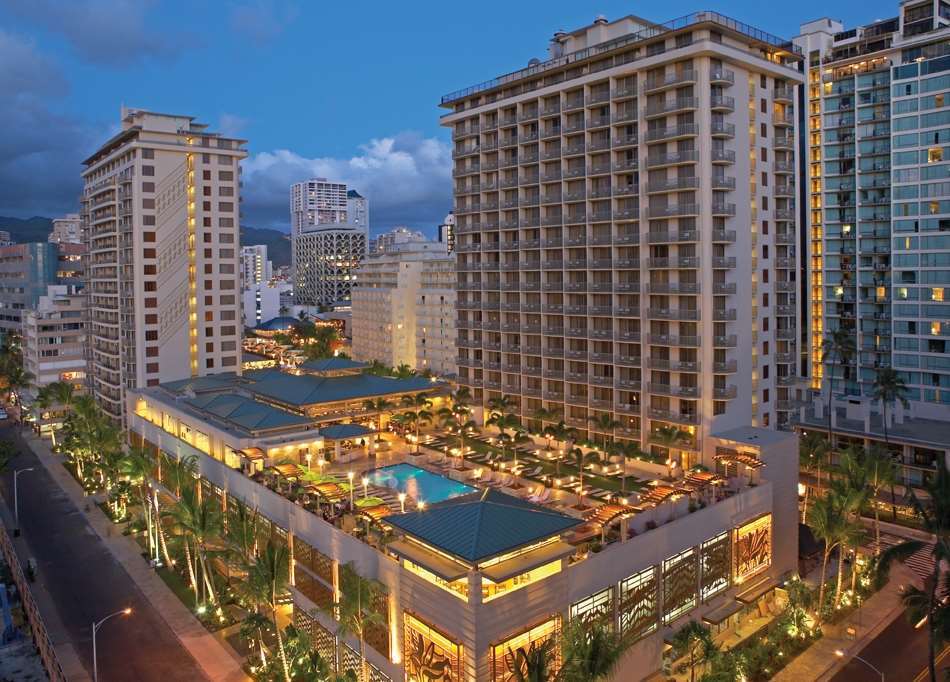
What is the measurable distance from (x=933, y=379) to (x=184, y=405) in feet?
286

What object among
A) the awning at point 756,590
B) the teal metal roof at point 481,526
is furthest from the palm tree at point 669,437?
the teal metal roof at point 481,526

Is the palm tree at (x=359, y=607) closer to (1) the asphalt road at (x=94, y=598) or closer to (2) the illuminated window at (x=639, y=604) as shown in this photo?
(1) the asphalt road at (x=94, y=598)

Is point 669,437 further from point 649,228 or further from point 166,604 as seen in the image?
point 166,604

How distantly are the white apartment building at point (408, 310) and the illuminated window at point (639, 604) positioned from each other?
91286 mm

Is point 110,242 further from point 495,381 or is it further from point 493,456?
point 493,456

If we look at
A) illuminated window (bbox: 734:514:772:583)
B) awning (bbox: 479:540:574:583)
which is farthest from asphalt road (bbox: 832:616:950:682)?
awning (bbox: 479:540:574:583)

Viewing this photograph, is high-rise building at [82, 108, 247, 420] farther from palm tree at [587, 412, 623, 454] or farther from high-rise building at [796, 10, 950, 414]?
high-rise building at [796, 10, 950, 414]

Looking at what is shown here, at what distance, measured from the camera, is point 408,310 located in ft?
463

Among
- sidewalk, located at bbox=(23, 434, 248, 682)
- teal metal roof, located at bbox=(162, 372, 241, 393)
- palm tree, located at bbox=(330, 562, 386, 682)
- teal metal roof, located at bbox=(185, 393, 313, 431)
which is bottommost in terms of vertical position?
sidewalk, located at bbox=(23, 434, 248, 682)

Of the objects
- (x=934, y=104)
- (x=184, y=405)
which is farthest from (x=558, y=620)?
(x=934, y=104)

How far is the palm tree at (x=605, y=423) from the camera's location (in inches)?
2904

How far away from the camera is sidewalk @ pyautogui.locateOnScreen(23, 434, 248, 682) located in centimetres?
A: 4225

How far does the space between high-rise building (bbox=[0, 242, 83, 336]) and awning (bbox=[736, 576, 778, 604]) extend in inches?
5716

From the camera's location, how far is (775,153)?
73500 millimetres
